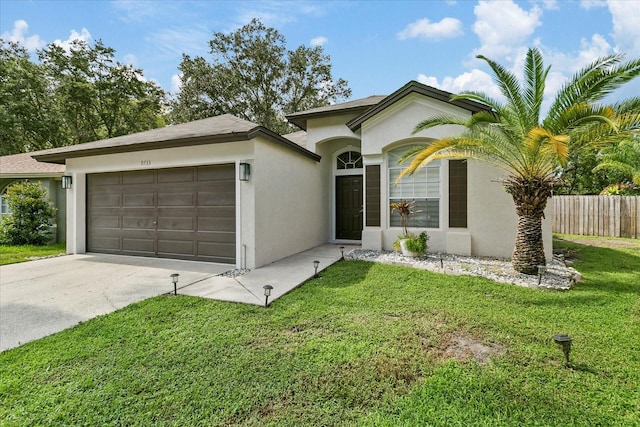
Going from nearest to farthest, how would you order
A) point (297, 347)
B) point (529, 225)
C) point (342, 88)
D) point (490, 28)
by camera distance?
point (297, 347), point (529, 225), point (490, 28), point (342, 88)

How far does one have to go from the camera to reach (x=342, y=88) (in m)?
25.1

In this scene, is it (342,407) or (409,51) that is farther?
(409,51)

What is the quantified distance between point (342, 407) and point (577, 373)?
2.49m

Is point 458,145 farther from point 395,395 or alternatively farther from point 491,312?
point 395,395

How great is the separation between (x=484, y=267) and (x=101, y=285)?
8.46 m

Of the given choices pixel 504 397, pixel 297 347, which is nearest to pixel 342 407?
pixel 297 347

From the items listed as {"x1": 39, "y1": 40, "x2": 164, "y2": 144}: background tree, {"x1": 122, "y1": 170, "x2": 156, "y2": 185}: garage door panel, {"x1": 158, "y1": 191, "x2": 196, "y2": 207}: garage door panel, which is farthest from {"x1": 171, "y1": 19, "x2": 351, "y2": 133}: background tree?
{"x1": 158, "y1": 191, "x2": 196, "y2": 207}: garage door panel

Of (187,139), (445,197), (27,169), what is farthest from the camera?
(27,169)

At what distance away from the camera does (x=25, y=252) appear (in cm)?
Result: 1023

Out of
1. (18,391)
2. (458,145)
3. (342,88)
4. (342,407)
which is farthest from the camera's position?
(342,88)

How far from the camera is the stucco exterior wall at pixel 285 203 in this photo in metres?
7.64

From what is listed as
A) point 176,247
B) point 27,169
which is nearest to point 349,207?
point 176,247

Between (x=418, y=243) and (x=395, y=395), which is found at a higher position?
(x=418, y=243)

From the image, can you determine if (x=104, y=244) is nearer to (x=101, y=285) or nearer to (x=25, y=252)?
(x=25, y=252)
